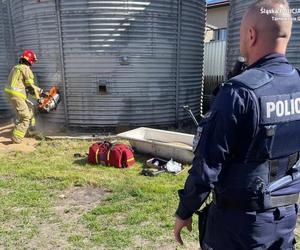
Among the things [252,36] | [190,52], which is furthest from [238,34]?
[252,36]

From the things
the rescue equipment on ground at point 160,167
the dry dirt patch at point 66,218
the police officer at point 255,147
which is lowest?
the dry dirt patch at point 66,218

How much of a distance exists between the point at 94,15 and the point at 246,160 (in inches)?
295

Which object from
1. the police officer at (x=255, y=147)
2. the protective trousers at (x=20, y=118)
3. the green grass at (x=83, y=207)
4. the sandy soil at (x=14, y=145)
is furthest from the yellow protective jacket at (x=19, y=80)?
the police officer at (x=255, y=147)

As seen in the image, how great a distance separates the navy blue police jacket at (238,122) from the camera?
1.72m

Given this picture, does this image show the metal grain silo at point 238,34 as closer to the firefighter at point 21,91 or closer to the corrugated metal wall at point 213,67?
the corrugated metal wall at point 213,67

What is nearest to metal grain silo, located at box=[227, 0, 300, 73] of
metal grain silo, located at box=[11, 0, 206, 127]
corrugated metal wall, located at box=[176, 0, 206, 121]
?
corrugated metal wall, located at box=[176, 0, 206, 121]

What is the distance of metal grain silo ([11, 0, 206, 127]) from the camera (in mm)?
8484

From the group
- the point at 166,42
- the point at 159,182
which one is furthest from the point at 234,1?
the point at 159,182

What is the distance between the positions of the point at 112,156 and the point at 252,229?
4.64m

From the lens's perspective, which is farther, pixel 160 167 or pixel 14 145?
pixel 14 145

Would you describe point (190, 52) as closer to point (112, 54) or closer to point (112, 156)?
point (112, 54)

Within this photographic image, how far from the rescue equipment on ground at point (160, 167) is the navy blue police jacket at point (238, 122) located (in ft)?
13.2

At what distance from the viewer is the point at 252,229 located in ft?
6.08

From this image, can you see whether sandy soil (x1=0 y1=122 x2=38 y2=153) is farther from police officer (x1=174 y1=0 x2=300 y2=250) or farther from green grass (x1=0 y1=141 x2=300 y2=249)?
police officer (x1=174 y1=0 x2=300 y2=250)
